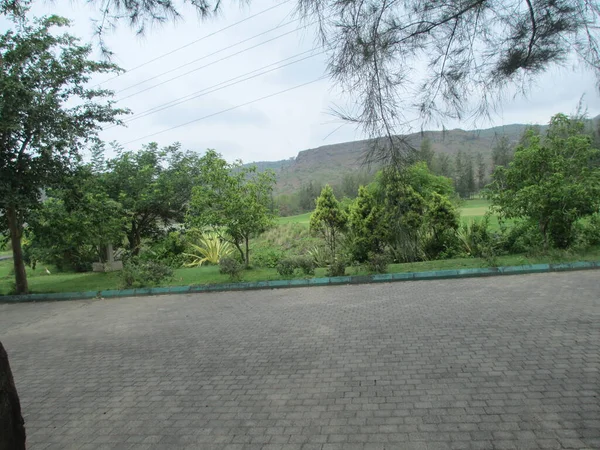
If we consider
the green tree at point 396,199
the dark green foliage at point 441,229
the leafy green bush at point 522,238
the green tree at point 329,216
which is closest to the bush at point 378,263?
the green tree at point 329,216

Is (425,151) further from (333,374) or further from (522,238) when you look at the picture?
(522,238)

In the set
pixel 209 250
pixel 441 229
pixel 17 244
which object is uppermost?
pixel 17 244

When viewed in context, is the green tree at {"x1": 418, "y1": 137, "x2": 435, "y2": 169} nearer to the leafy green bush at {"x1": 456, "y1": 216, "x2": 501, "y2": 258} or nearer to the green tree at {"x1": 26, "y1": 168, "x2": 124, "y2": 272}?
the leafy green bush at {"x1": 456, "y1": 216, "x2": 501, "y2": 258}

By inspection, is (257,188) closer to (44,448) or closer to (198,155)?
(198,155)

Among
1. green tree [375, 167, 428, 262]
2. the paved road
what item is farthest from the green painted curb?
green tree [375, 167, 428, 262]

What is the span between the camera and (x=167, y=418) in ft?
12.0

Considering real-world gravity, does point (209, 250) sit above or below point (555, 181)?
below

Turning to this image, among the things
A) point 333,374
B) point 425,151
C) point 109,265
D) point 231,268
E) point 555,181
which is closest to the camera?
point 425,151

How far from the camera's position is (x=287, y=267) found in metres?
9.81

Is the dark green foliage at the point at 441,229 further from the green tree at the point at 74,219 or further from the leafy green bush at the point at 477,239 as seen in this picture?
the green tree at the point at 74,219

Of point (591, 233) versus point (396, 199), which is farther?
point (591, 233)

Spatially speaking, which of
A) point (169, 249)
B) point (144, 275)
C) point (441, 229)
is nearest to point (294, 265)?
point (144, 275)

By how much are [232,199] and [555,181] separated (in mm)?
7675

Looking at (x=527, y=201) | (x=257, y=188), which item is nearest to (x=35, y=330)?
(x=257, y=188)
